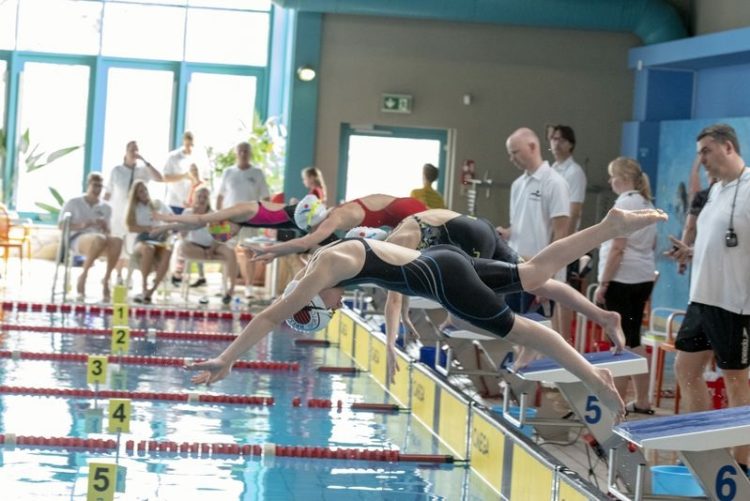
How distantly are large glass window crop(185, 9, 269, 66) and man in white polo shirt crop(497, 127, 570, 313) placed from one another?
10.2 m

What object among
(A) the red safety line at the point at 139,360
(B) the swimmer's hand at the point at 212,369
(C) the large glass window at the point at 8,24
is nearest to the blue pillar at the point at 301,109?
(A) the red safety line at the point at 139,360

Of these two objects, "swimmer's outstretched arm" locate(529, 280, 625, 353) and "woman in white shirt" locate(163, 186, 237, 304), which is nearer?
"swimmer's outstretched arm" locate(529, 280, 625, 353)

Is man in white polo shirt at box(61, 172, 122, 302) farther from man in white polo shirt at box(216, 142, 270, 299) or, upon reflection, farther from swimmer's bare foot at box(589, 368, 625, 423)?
swimmer's bare foot at box(589, 368, 625, 423)

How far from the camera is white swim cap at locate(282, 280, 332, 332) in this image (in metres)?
4.75

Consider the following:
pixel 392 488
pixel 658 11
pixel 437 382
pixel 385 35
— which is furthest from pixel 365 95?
pixel 392 488

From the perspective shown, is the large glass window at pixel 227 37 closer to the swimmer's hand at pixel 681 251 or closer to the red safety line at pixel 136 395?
the red safety line at pixel 136 395

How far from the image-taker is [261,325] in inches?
175

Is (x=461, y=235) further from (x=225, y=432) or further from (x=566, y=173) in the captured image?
(x=566, y=173)

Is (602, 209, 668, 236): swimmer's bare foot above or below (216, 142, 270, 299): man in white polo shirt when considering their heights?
below

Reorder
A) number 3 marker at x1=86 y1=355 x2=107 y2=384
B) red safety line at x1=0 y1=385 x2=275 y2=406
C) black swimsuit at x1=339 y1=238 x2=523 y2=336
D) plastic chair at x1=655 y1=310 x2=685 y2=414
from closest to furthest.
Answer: black swimsuit at x1=339 y1=238 x2=523 y2=336, number 3 marker at x1=86 y1=355 x2=107 y2=384, plastic chair at x1=655 y1=310 x2=685 y2=414, red safety line at x1=0 y1=385 x2=275 y2=406

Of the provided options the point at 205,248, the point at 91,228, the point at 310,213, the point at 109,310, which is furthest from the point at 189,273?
the point at 310,213

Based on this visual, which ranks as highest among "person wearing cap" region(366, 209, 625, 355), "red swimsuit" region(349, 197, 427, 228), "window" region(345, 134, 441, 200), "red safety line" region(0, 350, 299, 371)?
"window" region(345, 134, 441, 200)

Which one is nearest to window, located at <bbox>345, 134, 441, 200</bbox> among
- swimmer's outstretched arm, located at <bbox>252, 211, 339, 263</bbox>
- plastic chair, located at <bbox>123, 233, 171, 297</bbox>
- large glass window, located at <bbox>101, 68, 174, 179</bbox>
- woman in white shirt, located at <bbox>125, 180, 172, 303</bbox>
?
woman in white shirt, located at <bbox>125, 180, 172, 303</bbox>

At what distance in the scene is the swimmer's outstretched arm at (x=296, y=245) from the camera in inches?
241
